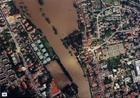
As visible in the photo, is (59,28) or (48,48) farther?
(59,28)

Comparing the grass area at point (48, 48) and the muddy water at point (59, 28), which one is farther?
the muddy water at point (59, 28)

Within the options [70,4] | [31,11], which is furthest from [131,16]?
[31,11]

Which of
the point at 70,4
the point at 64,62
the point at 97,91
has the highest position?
the point at 70,4

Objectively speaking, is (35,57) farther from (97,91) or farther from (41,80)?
(97,91)

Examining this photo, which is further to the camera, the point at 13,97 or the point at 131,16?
the point at 131,16

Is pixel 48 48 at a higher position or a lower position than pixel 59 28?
lower

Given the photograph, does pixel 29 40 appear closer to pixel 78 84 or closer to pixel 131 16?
pixel 78 84

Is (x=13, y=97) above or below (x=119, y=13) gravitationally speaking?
below

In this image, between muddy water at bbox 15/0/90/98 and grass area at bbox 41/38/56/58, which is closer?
grass area at bbox 41/38/56/58
